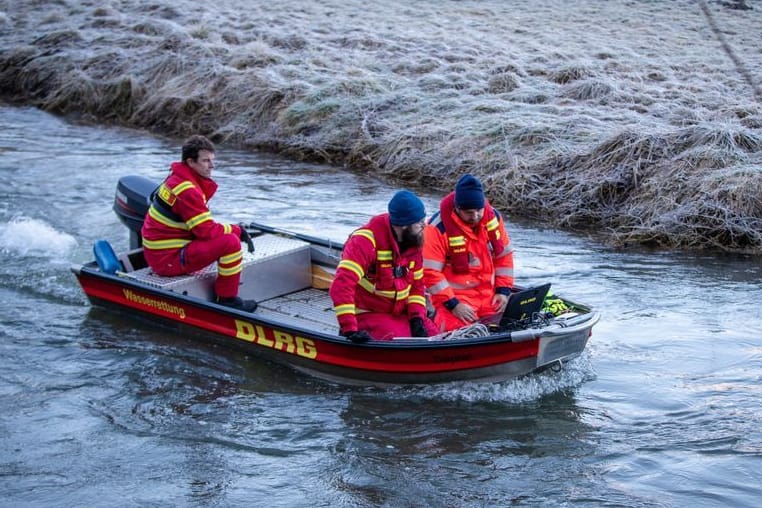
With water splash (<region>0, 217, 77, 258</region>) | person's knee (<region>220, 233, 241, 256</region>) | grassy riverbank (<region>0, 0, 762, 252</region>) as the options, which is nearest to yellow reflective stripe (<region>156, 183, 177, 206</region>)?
person's knee (<region>220, 233, 241, 256</region>)

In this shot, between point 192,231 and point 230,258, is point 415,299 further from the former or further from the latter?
point 192,231

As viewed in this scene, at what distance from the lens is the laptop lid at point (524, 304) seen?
7805mm

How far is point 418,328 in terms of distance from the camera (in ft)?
25.7

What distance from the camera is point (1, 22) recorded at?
23.8 metres

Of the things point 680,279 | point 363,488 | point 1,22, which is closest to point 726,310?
point 680,279

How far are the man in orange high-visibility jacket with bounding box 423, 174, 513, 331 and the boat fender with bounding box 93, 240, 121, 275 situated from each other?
3128 millimetres

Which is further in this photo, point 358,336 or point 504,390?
point 504,390

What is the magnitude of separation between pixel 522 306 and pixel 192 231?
2.91 metres

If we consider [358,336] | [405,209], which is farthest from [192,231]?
[405,209]

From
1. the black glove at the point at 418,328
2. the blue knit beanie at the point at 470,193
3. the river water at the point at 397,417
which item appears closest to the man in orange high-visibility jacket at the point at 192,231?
the river water at the point at 397,417

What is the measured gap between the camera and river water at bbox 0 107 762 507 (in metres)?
6.75

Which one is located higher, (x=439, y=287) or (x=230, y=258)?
(x=439, y=287)

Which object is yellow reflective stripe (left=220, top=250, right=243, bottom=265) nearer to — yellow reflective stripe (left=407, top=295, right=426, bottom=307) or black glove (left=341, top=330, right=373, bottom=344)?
black glove (left=341, top=330, right=373, bottom=344)

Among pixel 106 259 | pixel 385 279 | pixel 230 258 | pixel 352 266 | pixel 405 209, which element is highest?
pixel 405 209
